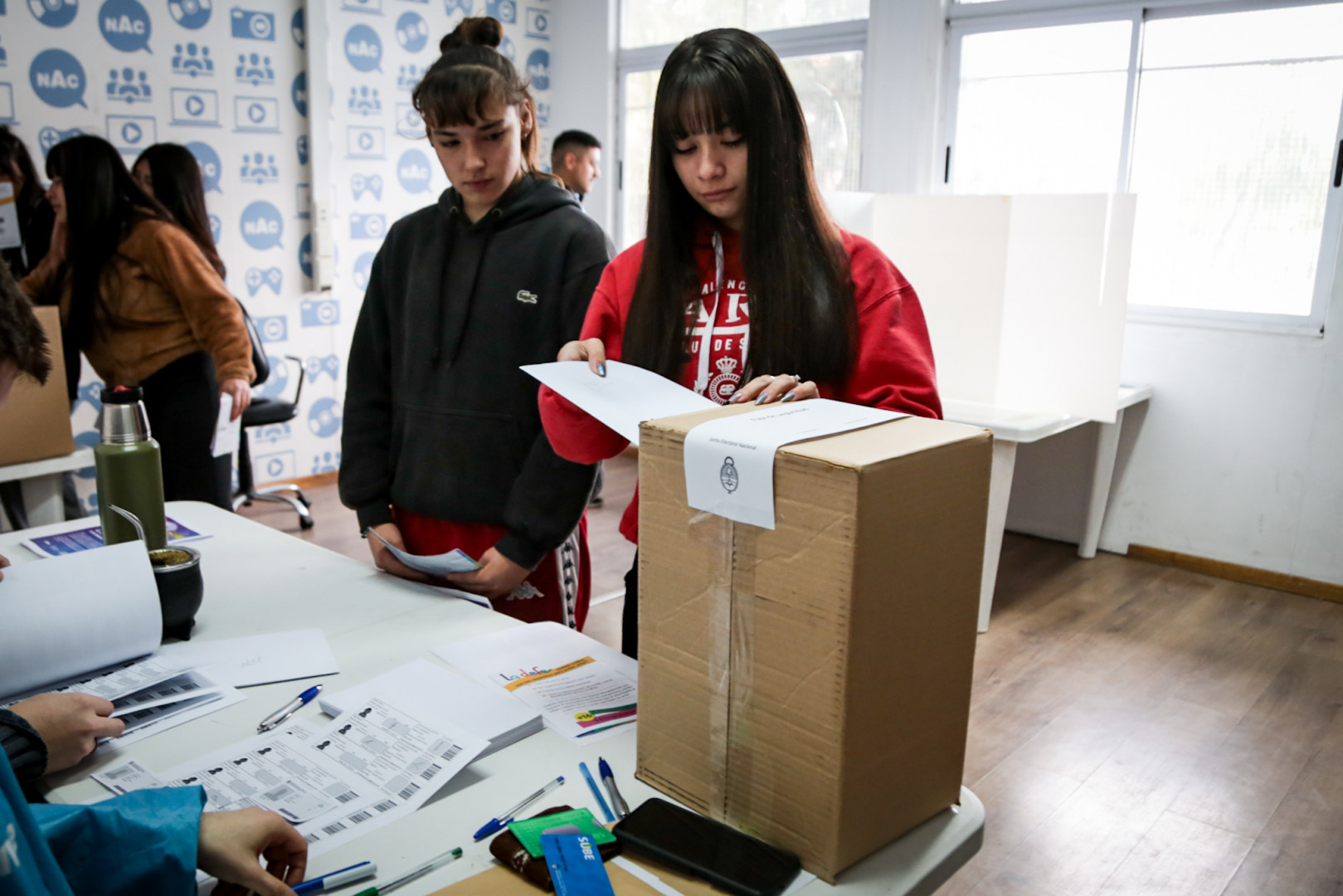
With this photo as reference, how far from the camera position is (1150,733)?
2.48 metres

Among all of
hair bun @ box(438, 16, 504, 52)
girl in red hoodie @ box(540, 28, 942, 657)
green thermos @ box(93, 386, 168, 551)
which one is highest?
hair bun @ box(438, 16, 504, 52)

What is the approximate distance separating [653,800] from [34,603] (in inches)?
28.9

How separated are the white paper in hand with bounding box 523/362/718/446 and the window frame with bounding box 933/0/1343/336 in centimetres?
323

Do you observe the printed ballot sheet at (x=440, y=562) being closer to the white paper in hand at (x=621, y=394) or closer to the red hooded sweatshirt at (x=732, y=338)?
the red hooded sweatshirt at (x=732, y=338)

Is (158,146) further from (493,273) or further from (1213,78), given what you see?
(1213,78)

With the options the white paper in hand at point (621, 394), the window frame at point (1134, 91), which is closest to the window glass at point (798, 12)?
the window frame at point (1134, 91)

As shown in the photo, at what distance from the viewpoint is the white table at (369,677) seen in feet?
2.68

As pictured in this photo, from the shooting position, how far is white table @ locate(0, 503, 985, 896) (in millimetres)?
816

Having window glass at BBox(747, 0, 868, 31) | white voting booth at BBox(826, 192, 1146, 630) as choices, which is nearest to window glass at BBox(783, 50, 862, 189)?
window glass at BBox(747, 0, 868, 31)

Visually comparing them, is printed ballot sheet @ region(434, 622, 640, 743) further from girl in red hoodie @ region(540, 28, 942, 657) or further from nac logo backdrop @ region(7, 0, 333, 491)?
nac logo backdrop @ region(7, 0, 333, 491)

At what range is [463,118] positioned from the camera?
151 centimetres

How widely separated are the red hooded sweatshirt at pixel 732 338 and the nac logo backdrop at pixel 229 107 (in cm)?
317

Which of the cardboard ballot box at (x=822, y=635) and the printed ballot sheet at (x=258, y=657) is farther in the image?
the printed ballot sheet at (x=258, y=657)

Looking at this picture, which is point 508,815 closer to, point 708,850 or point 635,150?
point 708,850
